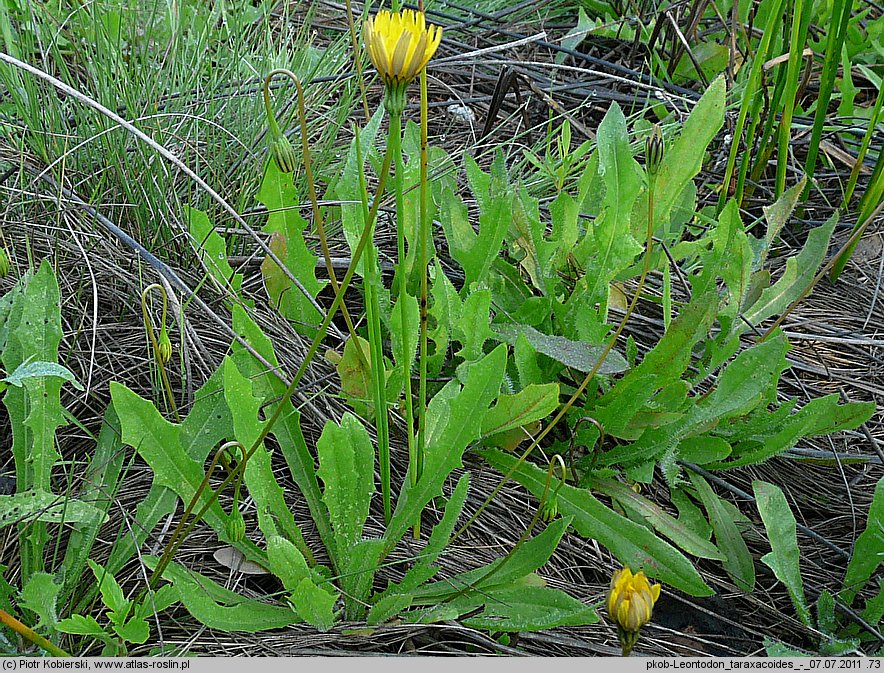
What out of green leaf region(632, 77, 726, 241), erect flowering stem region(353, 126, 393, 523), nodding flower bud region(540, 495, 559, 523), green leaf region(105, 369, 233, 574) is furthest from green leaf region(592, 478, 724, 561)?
green leaf region(105, 369, 233, 574)

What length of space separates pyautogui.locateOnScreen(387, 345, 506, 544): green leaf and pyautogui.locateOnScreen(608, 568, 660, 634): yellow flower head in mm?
384

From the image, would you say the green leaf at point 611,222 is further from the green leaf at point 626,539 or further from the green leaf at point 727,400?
the green leaf at point 626,539

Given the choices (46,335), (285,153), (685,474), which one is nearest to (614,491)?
(685,474)

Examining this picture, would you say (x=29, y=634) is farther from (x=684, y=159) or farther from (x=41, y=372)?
(x=684, y=159)

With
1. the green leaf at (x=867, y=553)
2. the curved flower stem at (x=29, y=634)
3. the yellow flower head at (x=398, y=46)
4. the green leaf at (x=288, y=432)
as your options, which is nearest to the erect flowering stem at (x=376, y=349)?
the green leaf at (x=288, y=432)

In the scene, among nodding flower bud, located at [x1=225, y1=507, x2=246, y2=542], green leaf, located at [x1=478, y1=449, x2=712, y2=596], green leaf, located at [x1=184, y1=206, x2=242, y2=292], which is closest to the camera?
nodding flower bud, located at [x1=225, y1=507, x2=246, y2=542]

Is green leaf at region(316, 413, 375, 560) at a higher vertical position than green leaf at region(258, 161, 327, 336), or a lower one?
lower

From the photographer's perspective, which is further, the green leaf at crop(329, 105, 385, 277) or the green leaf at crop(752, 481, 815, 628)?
the green leaf at crop(329, 105, 385, 277)

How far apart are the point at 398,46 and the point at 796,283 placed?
1.09 m

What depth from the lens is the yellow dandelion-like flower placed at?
2.77 ft

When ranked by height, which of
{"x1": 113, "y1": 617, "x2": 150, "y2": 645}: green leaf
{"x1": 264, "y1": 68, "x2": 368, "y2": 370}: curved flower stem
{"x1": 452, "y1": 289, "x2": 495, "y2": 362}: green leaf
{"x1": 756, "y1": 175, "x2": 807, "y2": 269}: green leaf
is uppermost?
{"x1": 264, "y1": 68, "x2": 368, "y2": 370}: curved flower stem

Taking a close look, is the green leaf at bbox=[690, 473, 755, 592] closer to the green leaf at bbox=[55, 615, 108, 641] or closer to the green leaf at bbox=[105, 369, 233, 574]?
the green leaf at bbox=[105, 369, 233, 574]

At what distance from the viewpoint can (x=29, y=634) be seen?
35.1 inches
